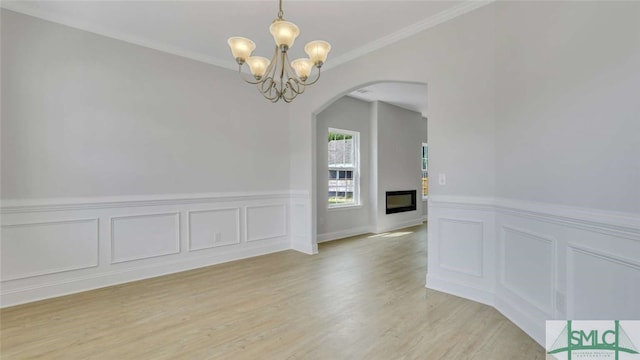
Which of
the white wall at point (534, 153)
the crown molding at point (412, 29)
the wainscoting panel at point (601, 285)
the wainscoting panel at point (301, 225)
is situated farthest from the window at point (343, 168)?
the wainscoting panel at point (601, 285)

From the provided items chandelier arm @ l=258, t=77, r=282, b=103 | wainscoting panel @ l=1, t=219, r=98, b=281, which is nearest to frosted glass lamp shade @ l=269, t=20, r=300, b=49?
chandelier arm @ l=258, t=77, r=282, b=103

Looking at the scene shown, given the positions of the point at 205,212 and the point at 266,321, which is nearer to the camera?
the point at 266,321

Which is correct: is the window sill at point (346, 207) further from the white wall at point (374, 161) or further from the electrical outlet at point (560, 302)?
the electrical outlet at point (560, 302)

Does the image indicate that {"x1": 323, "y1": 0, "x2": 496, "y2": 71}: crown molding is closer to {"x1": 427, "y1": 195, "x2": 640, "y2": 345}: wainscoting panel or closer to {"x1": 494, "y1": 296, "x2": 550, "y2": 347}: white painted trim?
{"x1": 427, "y1": 195, "x2": 640, "y2": 345}: wainscoting panel

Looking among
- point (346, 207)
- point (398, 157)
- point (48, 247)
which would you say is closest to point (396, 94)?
point (398, 157)

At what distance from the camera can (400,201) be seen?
279 inches

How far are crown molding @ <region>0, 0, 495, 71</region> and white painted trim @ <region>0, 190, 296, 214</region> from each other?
1840 millimetres

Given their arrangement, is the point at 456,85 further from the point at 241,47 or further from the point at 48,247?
the point at 48,247

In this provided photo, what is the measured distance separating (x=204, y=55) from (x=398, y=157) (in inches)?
189

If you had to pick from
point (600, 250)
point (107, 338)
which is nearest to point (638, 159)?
point (600, 250)

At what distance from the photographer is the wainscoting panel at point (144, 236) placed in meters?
3.38

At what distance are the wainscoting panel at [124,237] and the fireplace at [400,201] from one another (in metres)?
2.80

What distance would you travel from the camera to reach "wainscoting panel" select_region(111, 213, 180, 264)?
338 centimetres

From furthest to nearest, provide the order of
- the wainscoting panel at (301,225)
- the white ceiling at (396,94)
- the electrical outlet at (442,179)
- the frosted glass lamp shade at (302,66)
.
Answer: the white ceiling at (396,94)
the wainscoting panel at (301,225)
the electrical outlet at (442,179)
the frosted glass lamp shade at (302,66)
